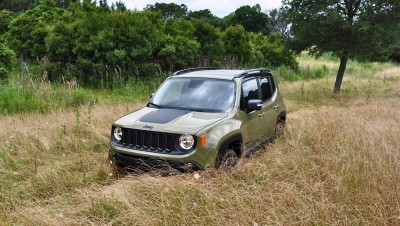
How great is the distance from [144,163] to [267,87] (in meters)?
3.33

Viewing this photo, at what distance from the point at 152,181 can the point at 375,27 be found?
12414 millimetres

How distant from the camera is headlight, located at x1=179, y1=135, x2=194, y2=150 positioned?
473 centimetres

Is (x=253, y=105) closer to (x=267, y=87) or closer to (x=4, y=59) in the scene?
(x=267, y=87)

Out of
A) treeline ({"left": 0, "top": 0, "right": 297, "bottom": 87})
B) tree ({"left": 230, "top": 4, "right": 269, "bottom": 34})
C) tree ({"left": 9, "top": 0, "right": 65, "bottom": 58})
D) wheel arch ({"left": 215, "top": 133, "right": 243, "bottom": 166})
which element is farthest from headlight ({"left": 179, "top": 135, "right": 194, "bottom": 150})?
tree ({"left": 230, "top": 4, "right": 269, "bottom": 34})

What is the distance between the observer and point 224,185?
4.34 meters

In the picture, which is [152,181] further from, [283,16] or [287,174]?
[283,16]

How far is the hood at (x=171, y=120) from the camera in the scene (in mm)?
4828

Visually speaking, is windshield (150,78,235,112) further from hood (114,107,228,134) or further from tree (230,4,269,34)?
tree (230,4,269,34)

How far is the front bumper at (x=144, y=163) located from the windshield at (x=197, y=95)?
45.8 inches

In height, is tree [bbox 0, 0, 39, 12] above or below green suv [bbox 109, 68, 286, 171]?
above

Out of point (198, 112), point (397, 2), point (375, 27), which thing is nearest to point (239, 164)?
point (198, 112)

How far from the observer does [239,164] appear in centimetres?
500

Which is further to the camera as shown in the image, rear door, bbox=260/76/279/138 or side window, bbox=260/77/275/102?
side window, bbox=260/77/275/102

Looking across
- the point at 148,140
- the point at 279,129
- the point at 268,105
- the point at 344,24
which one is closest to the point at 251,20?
the point at 344,24
